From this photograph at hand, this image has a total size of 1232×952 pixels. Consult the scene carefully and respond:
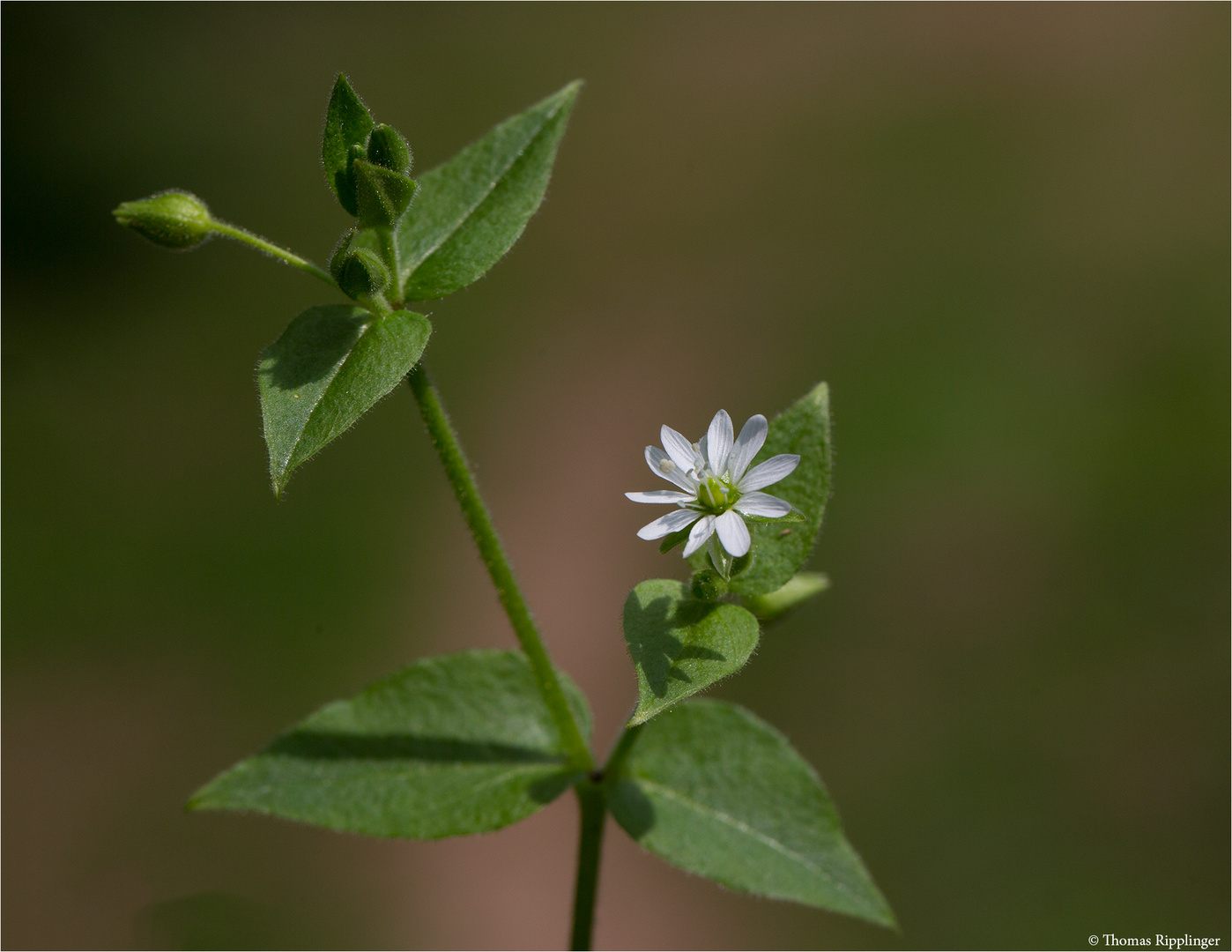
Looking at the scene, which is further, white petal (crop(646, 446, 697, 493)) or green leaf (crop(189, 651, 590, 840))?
green leaf (crop(189, 651, 590, 840))

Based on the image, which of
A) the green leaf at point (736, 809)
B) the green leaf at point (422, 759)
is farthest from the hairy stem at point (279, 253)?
the green leaf at point (736, 809)

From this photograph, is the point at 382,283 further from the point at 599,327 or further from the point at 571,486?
the point at 599,327

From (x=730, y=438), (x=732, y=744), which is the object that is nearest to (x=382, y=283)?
(x=730, y=438)

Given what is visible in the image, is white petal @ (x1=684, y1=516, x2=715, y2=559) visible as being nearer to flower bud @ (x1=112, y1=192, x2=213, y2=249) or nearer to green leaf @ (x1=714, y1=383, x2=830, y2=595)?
green leaf @ (x1=714, y1=383, x2=830, y2=595)

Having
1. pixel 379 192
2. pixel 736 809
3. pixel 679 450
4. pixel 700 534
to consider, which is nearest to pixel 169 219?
pixel 379 192

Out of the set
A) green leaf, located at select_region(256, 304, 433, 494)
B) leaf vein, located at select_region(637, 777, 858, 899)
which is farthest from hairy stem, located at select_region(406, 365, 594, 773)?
leaf vein, located at select_region(637, 777, 858, 899)

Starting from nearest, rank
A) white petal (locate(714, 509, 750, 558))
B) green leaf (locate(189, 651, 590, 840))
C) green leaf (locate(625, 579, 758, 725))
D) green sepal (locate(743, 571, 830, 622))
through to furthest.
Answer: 1. green leaf (locate(625, 579, 758, 725))
2. white petal (locate(714, 509, 750, 558))
3. green sepal (locate(743, 571, 830, 622))
4. green leaf (locate(189, 651, 590, 840))

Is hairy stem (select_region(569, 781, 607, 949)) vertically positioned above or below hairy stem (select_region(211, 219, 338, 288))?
below
